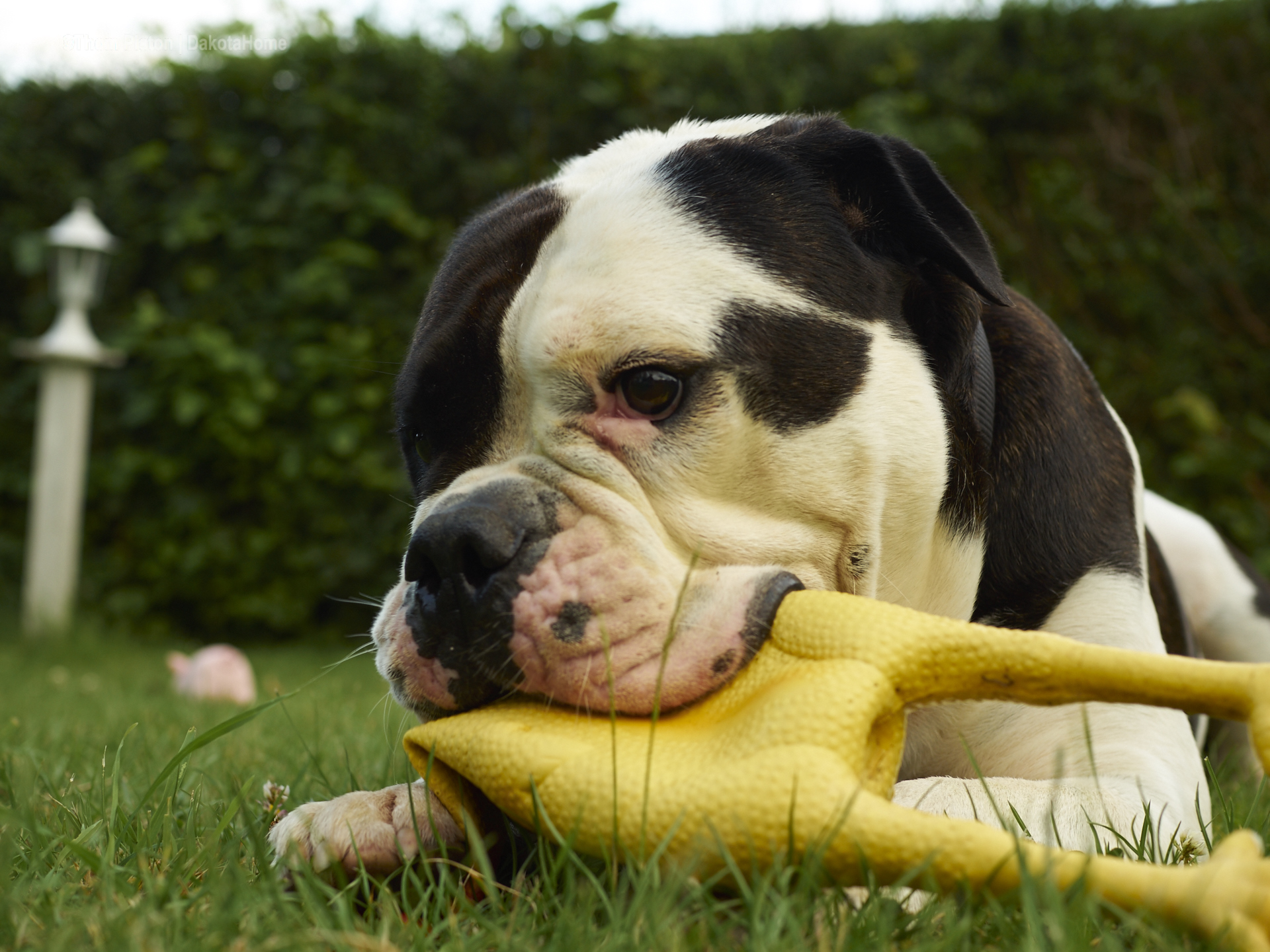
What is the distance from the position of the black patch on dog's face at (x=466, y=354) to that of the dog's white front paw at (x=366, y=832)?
0.66 metres

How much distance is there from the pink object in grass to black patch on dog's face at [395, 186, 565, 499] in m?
2.54

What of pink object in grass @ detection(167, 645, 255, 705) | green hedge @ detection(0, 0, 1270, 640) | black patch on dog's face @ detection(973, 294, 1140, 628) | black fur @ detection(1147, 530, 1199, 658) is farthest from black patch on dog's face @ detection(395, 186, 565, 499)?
green hedge @ detection(0, 0, 1270, 640)

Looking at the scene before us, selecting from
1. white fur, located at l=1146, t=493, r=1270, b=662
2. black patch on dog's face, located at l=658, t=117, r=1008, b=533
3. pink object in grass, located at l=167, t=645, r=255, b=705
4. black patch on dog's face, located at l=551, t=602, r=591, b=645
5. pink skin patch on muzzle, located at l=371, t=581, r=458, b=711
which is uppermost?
black patch on dog's face, located at l=658, t=117, r=1008, b=533

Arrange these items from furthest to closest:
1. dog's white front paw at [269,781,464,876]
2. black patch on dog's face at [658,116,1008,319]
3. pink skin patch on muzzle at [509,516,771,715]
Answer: black patch on dog's face at [658,116,1008,319] < pink skin patch on muzzle at [509,516,771,715] < dog's white front paw at [269,781,464,876]

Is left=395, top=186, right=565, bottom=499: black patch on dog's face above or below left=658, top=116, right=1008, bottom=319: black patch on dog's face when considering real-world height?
below

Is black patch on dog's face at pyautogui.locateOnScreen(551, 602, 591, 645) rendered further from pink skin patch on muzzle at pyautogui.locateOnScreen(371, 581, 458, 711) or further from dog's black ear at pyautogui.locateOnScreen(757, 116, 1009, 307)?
dog's black ear at pyautogui.locateOnScreen(757, 116, 1009, 307)

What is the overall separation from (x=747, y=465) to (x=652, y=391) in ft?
0.64

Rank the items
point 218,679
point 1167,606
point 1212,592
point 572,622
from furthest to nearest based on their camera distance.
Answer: point 218,679, point 1212,592, point 1167,606, point 572,622

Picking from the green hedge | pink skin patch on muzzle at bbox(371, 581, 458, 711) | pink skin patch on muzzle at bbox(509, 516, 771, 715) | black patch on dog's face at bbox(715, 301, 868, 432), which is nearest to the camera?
pink skin patch on muzzle at bbox(509, 516, 771, 715)

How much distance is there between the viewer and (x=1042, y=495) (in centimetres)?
195

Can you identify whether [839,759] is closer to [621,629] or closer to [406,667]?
[621,629]

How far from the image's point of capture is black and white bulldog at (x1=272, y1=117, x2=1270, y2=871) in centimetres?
145

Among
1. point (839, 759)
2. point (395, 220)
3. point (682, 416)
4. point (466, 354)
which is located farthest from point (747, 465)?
point (395, 220)

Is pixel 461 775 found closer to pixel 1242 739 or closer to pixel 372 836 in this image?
pixel 372 836
